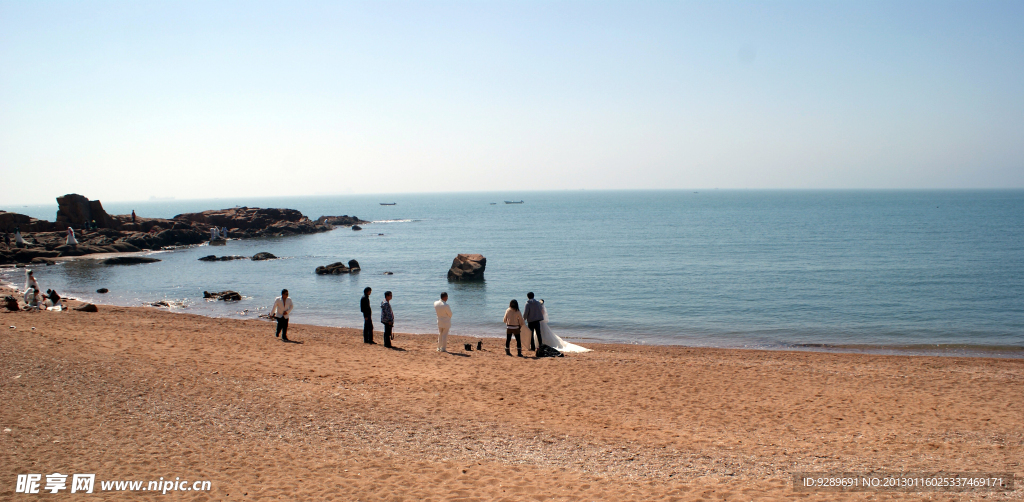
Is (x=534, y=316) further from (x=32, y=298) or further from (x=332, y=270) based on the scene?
(x=332, y=270)

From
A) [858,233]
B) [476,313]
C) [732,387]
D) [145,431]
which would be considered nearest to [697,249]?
[858,233]

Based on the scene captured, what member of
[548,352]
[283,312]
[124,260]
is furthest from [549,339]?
[124,260]

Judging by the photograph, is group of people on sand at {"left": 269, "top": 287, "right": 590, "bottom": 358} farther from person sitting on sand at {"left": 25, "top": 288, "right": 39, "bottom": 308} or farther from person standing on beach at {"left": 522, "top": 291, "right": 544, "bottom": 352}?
person sitting on sand at {"left": 25, "top": 288, "right": 39, "bottom": 308}

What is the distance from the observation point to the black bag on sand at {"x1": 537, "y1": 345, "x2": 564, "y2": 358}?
15.6 m

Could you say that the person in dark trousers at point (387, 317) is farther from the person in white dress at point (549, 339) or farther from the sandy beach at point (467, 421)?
the person in white dress at point (549, 339)

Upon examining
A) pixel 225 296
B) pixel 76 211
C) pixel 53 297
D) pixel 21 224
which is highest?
pixel 76 211

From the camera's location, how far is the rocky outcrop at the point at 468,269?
3812cm

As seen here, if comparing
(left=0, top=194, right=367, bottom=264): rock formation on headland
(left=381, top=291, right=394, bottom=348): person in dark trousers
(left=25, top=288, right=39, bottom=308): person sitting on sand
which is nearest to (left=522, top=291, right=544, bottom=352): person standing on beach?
(left=381, top=291, right=394, bottom=348): person in dark trousers

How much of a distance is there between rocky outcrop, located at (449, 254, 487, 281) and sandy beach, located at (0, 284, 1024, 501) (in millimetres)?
22523

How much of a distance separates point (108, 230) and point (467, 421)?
64.4 m

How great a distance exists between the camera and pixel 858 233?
71688 mm

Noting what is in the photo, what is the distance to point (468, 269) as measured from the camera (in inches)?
1499

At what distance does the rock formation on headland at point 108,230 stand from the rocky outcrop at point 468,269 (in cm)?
3570

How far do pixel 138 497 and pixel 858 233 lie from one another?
8166 centimetres
